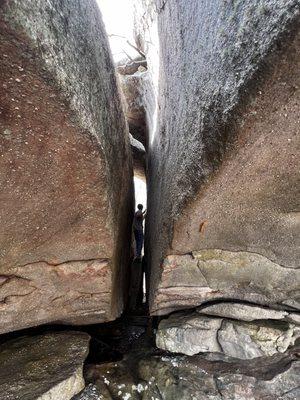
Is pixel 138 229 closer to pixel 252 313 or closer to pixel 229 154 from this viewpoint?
pixel 252 313

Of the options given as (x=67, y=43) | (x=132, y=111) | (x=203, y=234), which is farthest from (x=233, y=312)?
(x=132, y=111)

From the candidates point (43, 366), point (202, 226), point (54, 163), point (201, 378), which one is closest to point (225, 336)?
point (201, 378)

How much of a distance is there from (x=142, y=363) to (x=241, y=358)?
43.9 inches

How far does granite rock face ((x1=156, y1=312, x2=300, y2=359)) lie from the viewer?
315 cm

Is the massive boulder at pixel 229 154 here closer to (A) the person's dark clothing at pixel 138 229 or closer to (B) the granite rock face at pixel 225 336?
(B) the granite rock face at pixel 225 336

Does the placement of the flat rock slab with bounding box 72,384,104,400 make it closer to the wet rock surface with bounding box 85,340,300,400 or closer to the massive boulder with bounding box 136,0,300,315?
the wet rock surface with bounding box 85,340,300,400

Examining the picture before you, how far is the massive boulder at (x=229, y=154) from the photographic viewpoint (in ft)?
5.32

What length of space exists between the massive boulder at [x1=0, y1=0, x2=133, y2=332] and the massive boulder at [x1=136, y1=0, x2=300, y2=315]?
2.10 ft

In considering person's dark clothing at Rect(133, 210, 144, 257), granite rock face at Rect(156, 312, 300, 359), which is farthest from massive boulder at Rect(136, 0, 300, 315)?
person's dark clothing at Rect(133, 210, 144, 257)

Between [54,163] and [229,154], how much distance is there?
1100 mm

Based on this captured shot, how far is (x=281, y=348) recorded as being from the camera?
3141 millimetres

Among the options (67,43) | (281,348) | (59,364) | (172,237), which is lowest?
(59,364)

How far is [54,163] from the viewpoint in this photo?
Result: 1.94m

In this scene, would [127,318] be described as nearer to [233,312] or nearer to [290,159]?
[233,312]
